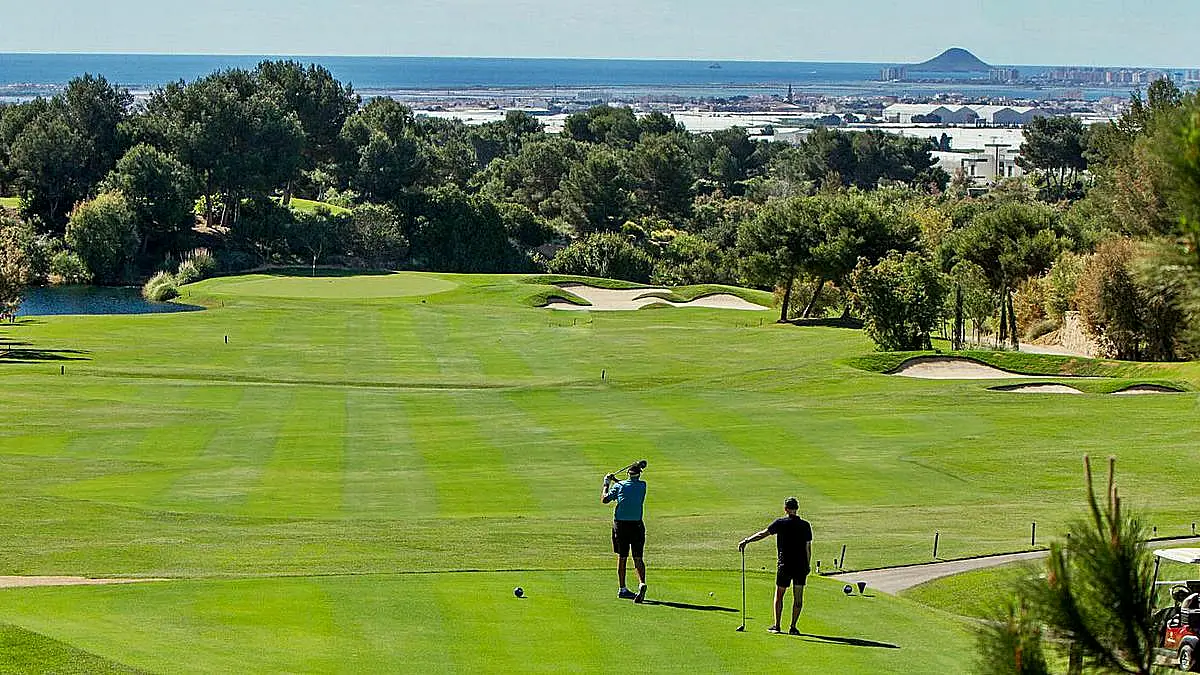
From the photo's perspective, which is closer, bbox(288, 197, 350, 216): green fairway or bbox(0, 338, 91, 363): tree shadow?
bbox(0, 338, 91, 363): tree shadow

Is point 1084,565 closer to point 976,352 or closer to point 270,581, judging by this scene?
point 270,581

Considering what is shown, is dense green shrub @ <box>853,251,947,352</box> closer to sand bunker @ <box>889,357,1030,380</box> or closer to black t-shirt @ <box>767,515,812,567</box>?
sand bunker @ <box>889,357,1030,380</box>

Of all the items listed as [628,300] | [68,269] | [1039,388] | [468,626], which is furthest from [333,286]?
[468,626]

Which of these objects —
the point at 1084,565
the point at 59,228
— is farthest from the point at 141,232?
the point at 1084,565

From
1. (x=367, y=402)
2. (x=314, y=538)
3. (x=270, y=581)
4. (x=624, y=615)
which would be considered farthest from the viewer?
(x=367, y=402)

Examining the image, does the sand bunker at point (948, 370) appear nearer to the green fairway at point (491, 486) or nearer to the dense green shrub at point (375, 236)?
the green fairway at point (491, 486)

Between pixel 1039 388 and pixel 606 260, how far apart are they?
64.9 m

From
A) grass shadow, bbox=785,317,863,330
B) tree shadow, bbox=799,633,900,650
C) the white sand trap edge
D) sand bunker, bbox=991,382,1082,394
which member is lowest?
grass shadow, bbox=785,317,863,330

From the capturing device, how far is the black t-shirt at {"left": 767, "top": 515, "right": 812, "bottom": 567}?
51.1ft

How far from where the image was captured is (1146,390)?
3953 cm

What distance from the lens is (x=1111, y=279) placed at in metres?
48.6

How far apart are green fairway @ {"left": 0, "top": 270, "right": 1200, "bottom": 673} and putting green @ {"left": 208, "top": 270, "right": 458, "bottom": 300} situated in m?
21.9

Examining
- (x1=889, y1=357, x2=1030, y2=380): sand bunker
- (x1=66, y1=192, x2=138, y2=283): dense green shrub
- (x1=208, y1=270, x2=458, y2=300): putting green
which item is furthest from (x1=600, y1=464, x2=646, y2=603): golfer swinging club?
(x1=66, y1=192, x2=138, y2=283): dense green shrub

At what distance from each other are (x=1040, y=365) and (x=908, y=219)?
2689 centimetres
